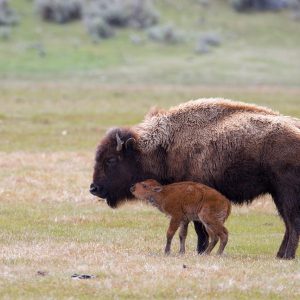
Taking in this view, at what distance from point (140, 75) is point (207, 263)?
102ft

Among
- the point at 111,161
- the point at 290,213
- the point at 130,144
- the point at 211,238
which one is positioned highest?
the point at 130,144

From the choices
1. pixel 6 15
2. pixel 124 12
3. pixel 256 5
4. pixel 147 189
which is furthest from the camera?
pixel 256 5

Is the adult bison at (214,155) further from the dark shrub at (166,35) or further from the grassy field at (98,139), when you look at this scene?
the dark shrub at (166,35)

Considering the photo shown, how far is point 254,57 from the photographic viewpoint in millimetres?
45188

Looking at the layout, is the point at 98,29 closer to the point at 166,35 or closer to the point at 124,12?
the point at 166,35

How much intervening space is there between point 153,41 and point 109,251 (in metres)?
38.1

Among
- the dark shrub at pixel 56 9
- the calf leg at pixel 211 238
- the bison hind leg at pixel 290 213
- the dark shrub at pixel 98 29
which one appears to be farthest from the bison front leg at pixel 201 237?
the dark shrub at pixel 56 9

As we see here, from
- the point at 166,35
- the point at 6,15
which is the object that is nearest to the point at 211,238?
the point at 166,35

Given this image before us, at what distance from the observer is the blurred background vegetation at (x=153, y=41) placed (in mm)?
41625

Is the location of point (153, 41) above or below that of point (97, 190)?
below

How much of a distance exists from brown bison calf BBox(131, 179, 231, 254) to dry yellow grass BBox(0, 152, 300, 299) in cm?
31

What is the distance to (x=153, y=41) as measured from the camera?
48.7 metres

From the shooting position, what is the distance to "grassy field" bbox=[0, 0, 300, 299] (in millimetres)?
9508

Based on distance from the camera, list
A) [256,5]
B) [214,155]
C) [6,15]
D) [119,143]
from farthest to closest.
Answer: [256,5], [6,15], [119,143], [214,155]
